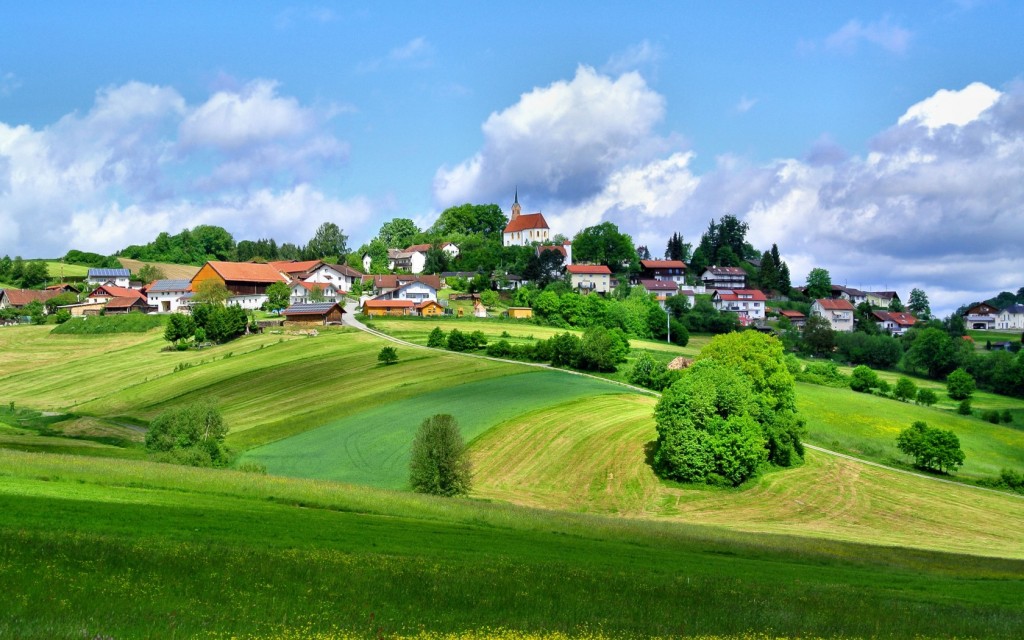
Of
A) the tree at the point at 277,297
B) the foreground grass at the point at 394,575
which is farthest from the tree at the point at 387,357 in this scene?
the foreground grass at the point at 394,575

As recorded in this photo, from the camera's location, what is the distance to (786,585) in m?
26.2

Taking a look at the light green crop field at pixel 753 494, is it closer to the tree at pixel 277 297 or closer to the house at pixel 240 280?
the tree at pixel 277 297

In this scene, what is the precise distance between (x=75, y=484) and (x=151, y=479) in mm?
3402

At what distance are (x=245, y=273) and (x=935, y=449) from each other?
133 m

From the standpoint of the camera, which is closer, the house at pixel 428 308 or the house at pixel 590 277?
the house at pixel 428 308

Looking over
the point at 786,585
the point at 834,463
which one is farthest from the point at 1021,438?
Result: the point at 786,585

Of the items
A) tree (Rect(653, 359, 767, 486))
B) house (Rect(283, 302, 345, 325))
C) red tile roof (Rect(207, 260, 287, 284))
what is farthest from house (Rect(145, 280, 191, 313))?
tree (Rect(653, 359, 767, 486))

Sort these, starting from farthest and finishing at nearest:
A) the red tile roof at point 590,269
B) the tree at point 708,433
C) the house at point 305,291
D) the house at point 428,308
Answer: the red tile roof at point 590,269 < the house at point 305,291 < the house at point 428,308 < the tree at point 708,433

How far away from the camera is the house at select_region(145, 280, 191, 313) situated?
159 m

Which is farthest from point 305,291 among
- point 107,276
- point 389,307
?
point 107,276

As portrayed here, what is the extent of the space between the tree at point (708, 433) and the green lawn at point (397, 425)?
10791 millimetres

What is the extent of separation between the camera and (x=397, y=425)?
2726 inches

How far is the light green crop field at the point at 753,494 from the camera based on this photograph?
49.7 m

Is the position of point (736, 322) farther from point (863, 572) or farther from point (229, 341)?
point (863, 572)
